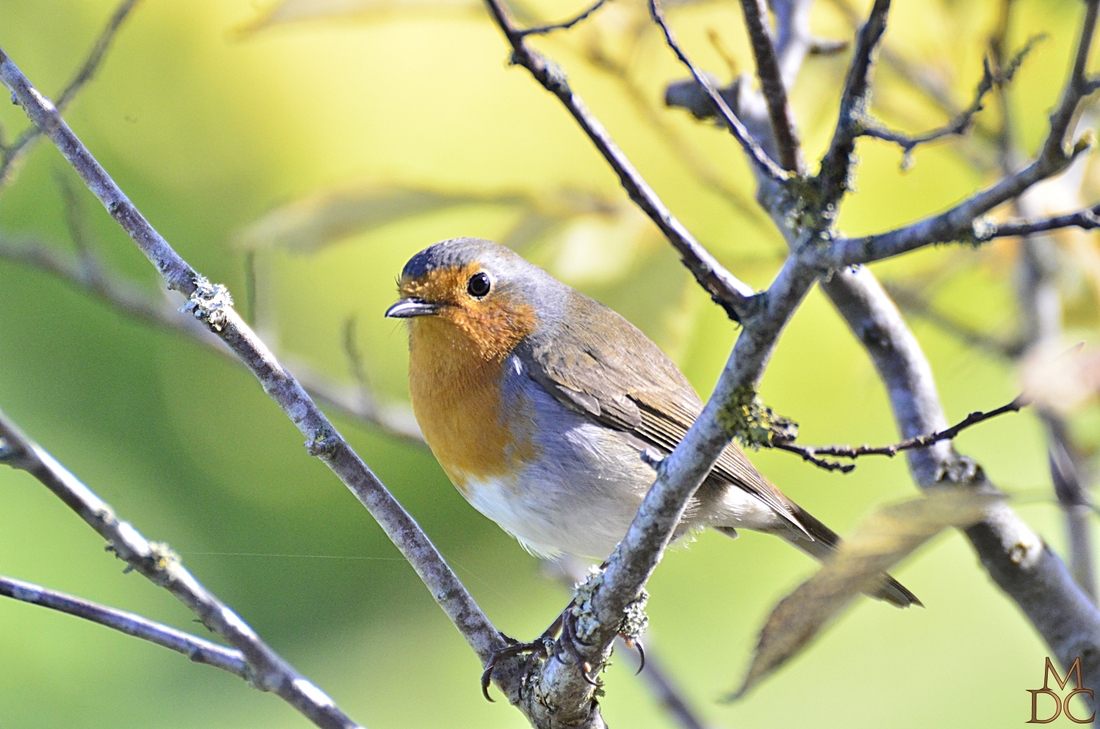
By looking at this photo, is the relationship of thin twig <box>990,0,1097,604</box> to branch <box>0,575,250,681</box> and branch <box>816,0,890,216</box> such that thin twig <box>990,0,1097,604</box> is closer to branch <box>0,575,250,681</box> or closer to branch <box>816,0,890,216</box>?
branch <box>816,0,890,216</box>

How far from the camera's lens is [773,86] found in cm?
167

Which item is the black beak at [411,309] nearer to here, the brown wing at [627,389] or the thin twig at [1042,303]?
the brown wing at [627,389]

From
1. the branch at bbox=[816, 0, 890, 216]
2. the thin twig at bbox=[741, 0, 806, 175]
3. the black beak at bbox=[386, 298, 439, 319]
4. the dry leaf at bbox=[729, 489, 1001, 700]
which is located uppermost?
the black beak at bbox=[386, 298, 439, 319]

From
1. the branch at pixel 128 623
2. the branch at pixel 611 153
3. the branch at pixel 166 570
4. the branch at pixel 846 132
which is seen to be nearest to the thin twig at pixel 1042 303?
the branch at pixel 846 132

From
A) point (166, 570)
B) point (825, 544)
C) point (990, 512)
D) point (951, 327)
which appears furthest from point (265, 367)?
point (951, 327)

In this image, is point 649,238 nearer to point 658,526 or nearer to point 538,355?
point 538,355

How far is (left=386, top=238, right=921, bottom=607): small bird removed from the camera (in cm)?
211

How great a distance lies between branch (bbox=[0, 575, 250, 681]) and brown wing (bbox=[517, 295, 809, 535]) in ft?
2.90

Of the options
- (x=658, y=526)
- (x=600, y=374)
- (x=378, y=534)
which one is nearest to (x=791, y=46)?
(x=600, y=374)

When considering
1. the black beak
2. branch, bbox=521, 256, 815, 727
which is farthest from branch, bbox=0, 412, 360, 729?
the black beak

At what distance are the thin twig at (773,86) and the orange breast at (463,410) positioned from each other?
0.78m

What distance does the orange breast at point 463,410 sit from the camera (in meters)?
2.11

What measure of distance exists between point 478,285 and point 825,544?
1.10 meters

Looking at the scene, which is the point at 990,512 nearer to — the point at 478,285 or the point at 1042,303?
the point at 1042,303
